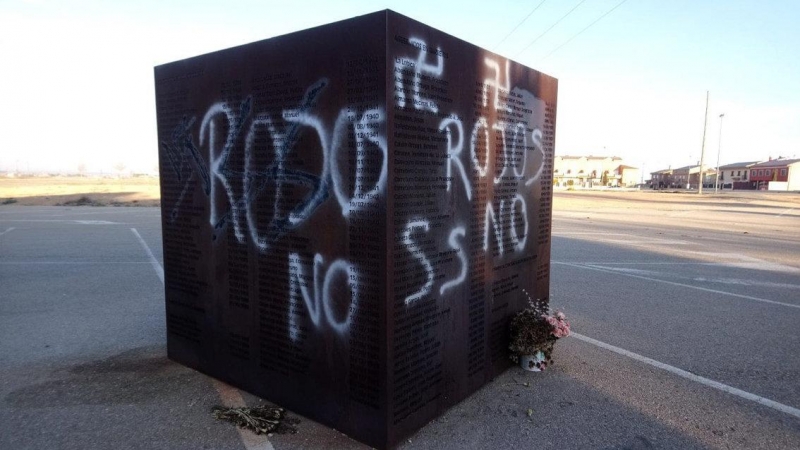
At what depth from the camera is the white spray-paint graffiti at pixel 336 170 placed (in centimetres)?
321

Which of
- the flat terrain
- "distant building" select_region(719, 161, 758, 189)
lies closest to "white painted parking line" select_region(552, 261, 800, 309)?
the flat terrain

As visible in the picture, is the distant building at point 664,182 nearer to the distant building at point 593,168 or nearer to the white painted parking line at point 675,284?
→ the distant building at point 593,168

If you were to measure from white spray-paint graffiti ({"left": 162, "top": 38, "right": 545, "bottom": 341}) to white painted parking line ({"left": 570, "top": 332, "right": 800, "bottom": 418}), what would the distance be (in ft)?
5.63

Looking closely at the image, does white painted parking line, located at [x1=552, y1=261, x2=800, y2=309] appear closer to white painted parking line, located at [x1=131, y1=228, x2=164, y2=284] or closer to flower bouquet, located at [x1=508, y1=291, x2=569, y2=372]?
flower bouquet, located at [x1=508, y1=291, x2=569, y2=372]

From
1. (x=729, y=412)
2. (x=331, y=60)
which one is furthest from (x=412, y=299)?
(x=729, y=412)

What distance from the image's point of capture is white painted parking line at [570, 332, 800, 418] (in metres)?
3.95

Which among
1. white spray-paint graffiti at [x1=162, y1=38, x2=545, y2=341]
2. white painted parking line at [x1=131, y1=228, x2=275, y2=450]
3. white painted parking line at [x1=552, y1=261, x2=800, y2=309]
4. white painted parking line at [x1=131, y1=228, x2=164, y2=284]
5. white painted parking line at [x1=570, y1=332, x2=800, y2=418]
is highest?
white spray-paint graffiti at [x1=162, y1=38, x2=545, y2=341]

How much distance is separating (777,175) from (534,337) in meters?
107

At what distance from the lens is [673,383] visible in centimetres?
438

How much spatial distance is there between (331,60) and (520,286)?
2819 mm

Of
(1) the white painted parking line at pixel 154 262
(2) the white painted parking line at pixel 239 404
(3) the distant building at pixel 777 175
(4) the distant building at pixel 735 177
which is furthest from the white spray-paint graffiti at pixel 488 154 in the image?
(4) the distant building at pixel 735 177

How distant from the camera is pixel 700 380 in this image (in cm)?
445

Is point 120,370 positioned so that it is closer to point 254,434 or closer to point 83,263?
point 254,434

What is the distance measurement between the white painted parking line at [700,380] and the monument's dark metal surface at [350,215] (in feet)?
4.55
